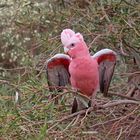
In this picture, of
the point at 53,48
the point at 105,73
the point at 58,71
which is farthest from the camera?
the point at 53,48

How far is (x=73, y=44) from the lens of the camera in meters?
2.22

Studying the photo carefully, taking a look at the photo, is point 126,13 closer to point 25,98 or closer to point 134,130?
point 134,130

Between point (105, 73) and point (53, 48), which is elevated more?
point (53, 48)

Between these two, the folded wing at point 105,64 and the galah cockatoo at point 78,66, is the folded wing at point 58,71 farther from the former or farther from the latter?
the folded wing at point 105,64

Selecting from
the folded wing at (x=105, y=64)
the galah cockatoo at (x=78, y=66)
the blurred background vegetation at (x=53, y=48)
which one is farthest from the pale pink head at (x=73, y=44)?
the blurred background vegetation at (x=53, y=48)

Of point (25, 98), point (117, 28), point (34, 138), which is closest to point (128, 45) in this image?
point (117, 28)

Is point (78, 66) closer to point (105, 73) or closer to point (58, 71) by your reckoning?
point (58, 71)

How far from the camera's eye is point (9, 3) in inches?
179

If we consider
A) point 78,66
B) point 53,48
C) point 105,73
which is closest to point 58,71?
point 78,66

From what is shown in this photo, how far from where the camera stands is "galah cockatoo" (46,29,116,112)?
2.23 metres

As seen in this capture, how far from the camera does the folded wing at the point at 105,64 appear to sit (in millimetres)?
2348

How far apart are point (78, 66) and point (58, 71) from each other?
154 millimetres

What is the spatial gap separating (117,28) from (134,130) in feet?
1.92

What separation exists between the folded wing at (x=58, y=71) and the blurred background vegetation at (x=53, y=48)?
7 centimetres
